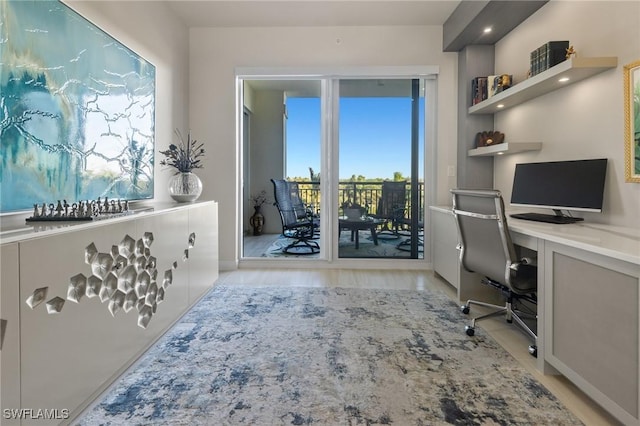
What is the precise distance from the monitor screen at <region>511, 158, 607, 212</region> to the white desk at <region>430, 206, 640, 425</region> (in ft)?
0.66

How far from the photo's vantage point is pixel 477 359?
2.01 meters

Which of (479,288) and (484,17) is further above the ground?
(484,17)

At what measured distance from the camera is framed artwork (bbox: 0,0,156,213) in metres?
1.61

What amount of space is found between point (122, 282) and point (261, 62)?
3140 mm

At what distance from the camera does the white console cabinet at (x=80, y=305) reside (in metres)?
1.15

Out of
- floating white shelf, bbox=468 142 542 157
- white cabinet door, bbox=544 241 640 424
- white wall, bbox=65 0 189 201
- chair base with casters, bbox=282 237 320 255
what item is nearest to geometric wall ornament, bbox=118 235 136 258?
white wall, bbox=65 0 189 201

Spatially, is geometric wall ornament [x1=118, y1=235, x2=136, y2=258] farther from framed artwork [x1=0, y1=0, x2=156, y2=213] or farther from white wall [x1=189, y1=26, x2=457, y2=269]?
white wall [x1=189, y1=26, x2=457, y2=269]

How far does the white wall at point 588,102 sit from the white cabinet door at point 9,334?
2.93 meters

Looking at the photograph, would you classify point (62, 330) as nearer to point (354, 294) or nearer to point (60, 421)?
point (60, 421)

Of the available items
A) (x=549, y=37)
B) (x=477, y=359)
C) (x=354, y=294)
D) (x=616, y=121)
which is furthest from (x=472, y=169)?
(x=477, y=359)

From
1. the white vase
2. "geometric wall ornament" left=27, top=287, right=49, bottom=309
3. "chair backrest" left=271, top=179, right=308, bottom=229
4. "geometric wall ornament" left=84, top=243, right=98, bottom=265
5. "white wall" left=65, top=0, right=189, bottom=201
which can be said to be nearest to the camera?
"geometric wall ornament" left=27, top=287, right=49, bottom=309

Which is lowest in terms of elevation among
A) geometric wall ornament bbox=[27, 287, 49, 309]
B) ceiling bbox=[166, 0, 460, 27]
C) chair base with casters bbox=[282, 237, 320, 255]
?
chair base with casters bbox=[282, 237, 320, 255]

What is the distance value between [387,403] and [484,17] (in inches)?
127

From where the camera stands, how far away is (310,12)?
3680 millimetres
